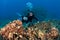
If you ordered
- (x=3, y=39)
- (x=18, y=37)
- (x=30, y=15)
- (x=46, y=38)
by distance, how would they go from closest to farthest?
1. (x=18, y=37)
2. (x=3, y=39)
3. (x=46, y=38)
4. (x=30, y=15)

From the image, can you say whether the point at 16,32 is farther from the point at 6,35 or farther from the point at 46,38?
the point at 46,38

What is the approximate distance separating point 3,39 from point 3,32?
16 centimetres

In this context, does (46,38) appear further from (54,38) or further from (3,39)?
(3,39)

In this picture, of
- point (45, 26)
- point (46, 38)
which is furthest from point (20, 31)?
point (45, 26)

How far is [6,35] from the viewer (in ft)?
12.5

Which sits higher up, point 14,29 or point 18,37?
point 14,29

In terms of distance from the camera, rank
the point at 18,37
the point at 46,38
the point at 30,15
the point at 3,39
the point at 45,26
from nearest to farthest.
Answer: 1. the point at 18,37
2. the point at 3,39
3. the point at 46,38
4. the point at 45,26
5. the point at 30,15

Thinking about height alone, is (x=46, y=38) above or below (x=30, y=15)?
below

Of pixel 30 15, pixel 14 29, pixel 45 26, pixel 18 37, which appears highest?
pixel 30 15

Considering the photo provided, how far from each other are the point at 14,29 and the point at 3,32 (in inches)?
11.3

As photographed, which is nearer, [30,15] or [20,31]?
[20,31]

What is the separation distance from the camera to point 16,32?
3.74 m

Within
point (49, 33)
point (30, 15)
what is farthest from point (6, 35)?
point (30, 15)

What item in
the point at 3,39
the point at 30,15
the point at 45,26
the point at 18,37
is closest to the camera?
the point at 18,37
